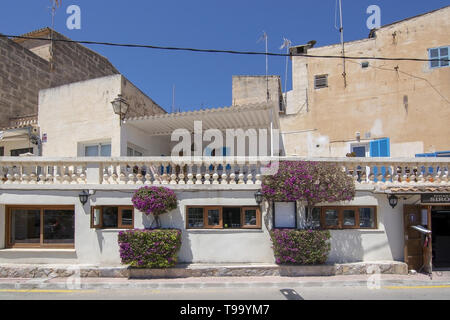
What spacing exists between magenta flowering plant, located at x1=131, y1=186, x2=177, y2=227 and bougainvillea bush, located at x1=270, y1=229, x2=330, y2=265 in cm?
304

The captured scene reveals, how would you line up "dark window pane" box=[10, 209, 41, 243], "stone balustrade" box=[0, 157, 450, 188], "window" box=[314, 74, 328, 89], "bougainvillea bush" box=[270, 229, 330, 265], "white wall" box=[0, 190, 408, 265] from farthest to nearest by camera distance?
"window" box=[314, 74, 328, 89] → "dark window pane" box=[10, 209, 41, 243] → "stone balustrade" box=[0, 157, 450, 188] → "white wall" box=[0, 190, 408, 265] → "bougainvillea bush" box=[270, 229, 330, 265]

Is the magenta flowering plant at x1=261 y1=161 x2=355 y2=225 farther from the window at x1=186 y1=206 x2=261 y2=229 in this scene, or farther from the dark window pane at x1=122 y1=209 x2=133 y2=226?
the dark window pane at x1=122 y1=209 x2=133 y2=226

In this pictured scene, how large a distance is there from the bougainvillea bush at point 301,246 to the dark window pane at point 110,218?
15.2ft

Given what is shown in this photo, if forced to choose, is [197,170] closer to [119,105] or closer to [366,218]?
[119,105]

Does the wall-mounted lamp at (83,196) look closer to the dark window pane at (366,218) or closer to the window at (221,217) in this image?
the window at (221,217)

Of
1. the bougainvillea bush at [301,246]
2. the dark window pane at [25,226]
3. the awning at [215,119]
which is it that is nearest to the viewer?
the bougainvillea bush at [301,246]

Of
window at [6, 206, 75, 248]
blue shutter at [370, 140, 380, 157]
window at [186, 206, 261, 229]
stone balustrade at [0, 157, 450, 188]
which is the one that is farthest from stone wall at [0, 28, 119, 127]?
blue shutter at [370, 140, 380, 157]

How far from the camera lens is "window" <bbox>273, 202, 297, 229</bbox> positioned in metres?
8.75

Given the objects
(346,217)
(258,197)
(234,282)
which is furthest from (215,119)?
(234,282)

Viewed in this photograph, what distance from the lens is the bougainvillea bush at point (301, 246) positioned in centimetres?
812

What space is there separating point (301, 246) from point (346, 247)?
1.55 metres

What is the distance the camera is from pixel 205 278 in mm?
8156

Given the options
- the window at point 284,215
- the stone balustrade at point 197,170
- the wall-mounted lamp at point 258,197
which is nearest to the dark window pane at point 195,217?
the stone balustrade at point 197,170
